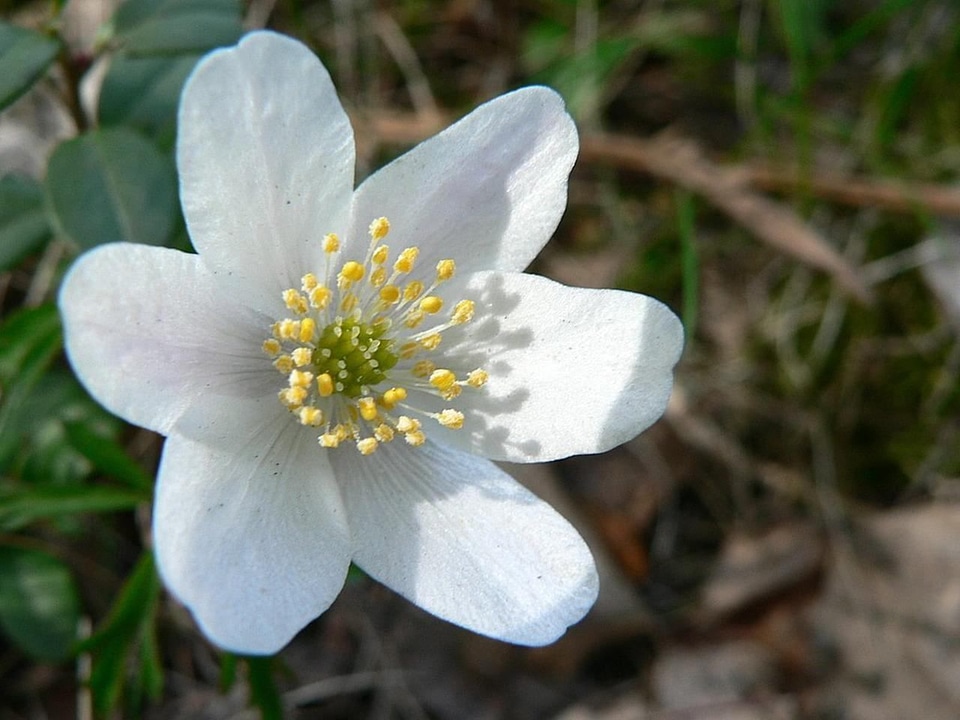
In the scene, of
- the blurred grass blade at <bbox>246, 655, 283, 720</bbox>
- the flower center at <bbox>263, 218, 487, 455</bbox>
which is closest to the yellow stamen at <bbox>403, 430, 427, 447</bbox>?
the flower center at <bbox>263, 218, 487, 455</bbox>

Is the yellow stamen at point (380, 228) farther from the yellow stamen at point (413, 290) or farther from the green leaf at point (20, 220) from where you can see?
the green leaf at point (20, 220)

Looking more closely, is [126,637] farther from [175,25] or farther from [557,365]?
[175,25]

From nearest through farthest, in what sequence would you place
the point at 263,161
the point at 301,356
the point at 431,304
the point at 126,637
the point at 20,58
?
the point at 263,161 → the point at 301,356 → the point at 431,304 → the point at 20,58 → the point at 126,637

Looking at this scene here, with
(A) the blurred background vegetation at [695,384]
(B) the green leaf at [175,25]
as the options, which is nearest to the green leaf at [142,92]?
(A) the blurred background vegetation at [695,384]

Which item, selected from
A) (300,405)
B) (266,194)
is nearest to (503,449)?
(300,405)

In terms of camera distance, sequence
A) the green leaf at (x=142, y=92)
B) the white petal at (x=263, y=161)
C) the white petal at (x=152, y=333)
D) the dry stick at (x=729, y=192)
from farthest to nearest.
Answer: the dry stick at (x=729, y=192), the green leaf at (x=142, y=92), the white petal at (x=263, y=161), the white petal at (x=152, y=333)

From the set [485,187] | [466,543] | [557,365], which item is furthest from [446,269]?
[466,543]
